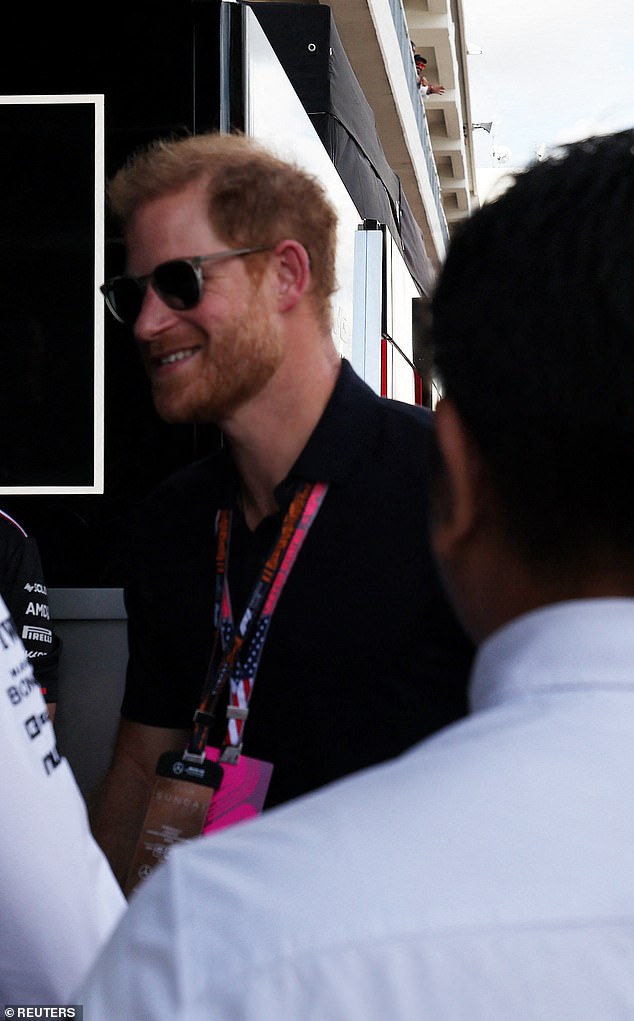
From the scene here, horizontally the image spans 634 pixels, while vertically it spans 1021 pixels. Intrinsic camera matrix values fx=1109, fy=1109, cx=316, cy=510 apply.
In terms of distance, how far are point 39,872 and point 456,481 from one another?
494 mm

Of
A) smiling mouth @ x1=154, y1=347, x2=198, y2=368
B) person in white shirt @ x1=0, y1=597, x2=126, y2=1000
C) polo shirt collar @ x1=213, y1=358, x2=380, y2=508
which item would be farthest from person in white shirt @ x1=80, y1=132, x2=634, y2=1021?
smiling mouth @ x1=154, y1=347, x2=198, y2=368

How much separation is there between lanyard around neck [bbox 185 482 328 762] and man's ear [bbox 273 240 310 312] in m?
0.39

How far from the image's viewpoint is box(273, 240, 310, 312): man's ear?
206 cm

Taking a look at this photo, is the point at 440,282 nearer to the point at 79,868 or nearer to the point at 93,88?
the point at 79,868

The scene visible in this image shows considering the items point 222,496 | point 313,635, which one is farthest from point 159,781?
point 222,496

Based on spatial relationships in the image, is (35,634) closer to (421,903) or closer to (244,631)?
(244,631)

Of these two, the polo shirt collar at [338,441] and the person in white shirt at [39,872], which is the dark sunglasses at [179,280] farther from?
the person in white shirt at [39,872]

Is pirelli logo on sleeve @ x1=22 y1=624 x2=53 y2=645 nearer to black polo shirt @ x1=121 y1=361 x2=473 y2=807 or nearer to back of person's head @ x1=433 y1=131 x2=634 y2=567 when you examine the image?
black polo shirt @ x1=121 y1=361 x2=473 y2=807

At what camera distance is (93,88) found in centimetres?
365

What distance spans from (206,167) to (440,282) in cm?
143

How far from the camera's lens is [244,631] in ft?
6.02

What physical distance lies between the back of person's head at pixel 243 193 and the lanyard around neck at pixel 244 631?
1.51 ft

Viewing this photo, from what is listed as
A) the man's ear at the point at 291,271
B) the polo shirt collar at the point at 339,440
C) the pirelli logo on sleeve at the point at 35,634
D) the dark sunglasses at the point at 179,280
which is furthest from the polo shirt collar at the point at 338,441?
the pirelli logo on sleeve at the point at 35,634

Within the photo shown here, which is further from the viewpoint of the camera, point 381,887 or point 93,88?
point 93,88
